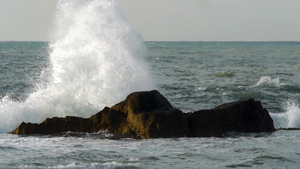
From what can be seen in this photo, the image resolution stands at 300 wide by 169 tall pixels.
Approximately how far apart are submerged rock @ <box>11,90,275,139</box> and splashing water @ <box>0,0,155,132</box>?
1848mm

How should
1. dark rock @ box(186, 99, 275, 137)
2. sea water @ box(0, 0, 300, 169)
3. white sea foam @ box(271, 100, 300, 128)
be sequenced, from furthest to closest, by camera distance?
1. white sea foam @ box(271, 100, 300, 128)
2. dark rock @ box(186, 99, 275, 137)
3. sea water @ box(0, 0, 300, 169)

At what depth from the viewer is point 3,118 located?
10953mm

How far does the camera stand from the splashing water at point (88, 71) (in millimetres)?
11770

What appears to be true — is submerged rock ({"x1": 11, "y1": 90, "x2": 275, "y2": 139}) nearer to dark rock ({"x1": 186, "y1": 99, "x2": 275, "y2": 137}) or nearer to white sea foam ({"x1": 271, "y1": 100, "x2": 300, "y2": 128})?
dark rock ({"x1": 186, "y1": 99, "x2": 275, "y2": 137})

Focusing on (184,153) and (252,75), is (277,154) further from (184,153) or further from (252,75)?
(252,75)

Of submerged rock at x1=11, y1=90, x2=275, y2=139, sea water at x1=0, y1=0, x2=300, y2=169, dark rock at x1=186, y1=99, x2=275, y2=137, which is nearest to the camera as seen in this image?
sea water at x1=0, y1=0, x2=300, y2=169

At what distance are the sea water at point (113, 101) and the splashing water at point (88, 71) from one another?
3 centimetres

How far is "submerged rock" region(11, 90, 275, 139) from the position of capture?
29.6 ft

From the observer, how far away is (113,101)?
42.4ft

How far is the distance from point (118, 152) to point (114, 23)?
26.2 ft

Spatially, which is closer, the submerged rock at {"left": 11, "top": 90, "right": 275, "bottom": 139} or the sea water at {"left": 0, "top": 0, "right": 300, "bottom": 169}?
the sea water at {"left": 0, "top": 0, "right": 300, "bottom": 169}

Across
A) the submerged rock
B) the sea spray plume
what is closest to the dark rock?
the submerged rock

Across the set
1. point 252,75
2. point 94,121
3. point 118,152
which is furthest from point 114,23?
point 252,75

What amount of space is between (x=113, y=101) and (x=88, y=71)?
128cm
